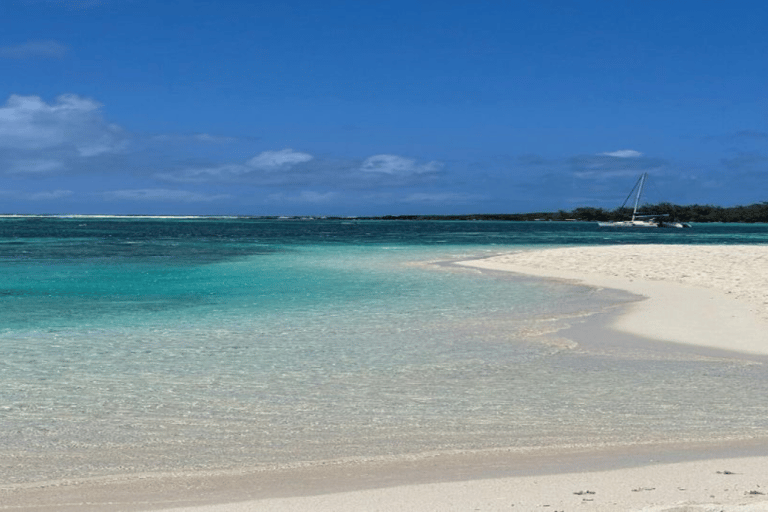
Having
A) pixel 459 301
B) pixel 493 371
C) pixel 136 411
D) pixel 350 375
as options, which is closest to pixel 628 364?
pixel 493 371

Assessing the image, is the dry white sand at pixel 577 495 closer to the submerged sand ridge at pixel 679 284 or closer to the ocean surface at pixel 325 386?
the ocean surface at pixel 325 386

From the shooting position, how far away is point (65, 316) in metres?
20.1

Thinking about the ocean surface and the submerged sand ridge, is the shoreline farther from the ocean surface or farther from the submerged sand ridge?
the submerged sand ridge

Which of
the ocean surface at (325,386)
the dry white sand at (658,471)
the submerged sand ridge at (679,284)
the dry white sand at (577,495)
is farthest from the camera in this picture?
the submerged sand ridge at (679,284)

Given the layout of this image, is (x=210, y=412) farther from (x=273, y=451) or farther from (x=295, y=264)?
(x=295, y=264)

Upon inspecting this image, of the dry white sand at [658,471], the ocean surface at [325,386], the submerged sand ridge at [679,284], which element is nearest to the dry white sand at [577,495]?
A: the dry white sand at [658,471]

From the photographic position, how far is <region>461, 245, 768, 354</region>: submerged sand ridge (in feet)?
53.9

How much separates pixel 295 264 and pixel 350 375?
32242 millimetres

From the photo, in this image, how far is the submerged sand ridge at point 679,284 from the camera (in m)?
16.4

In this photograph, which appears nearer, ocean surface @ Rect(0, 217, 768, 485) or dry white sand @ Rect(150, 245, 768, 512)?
dry white sand @ Rect(150, 245, 768, 512)

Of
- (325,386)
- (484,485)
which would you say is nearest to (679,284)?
(325,386)

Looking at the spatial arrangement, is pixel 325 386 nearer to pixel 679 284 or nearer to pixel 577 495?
pixel 577 495

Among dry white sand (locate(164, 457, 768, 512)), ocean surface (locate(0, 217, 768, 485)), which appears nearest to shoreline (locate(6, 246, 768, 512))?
dry white sand (locate(164, 457, 768, 512))

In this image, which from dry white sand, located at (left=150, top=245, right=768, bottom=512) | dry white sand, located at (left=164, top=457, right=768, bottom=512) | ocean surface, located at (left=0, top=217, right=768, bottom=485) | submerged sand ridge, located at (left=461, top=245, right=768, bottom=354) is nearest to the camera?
dry white sand, located at (left=164, top=457, right=768, bottom=512)
